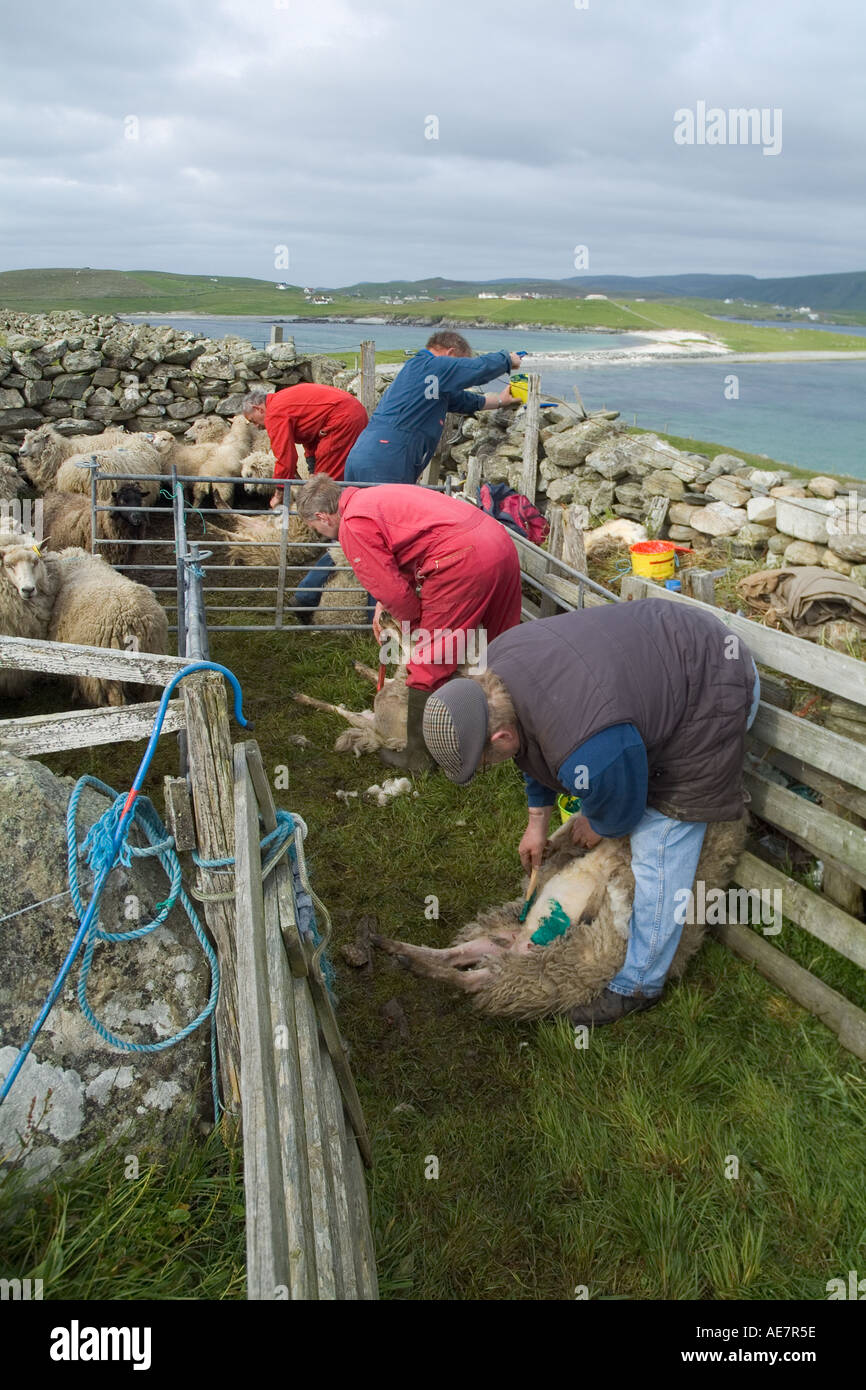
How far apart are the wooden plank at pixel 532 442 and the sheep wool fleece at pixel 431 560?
172 inches

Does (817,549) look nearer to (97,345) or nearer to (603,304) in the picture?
(97,345)

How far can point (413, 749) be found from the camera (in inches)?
218

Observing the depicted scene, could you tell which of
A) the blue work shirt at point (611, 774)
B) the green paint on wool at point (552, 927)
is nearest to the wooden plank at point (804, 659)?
the blue work shirt at point (611, 774)

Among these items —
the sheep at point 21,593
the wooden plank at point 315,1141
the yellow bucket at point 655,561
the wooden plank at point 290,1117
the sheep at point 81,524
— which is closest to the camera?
the wooden plank at point 290,1117

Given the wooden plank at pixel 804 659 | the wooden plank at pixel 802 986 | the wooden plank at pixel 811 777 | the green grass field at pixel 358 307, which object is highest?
the green grass field at pixel 358 307

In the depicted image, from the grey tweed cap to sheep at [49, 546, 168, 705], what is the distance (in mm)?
3509

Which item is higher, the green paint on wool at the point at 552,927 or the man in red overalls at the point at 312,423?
the man in red overalls at the point at 312,423

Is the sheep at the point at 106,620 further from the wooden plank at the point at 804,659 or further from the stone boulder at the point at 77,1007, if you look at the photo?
the wooden plank at the point at 804,659

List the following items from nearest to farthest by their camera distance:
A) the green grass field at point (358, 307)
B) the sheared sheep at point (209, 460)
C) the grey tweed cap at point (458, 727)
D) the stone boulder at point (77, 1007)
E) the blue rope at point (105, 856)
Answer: the blue rope at point (105, 856), the stone boulder at point (77, 1007), the grey tweed cap at point (458, 727), the sheared sheep at point (209, 460), the green grass field at point (358, 307)

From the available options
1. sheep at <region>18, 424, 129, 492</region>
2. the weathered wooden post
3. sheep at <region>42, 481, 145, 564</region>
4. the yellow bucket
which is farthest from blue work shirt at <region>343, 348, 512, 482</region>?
sheep at <region>18, 424, 129, 492</region>

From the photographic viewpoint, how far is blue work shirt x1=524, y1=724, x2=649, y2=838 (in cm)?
297

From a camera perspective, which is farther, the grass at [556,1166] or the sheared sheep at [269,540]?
the sheared sheep at [269,540]

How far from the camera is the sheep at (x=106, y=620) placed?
19.3 feet

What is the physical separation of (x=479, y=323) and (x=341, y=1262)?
2305 cm
